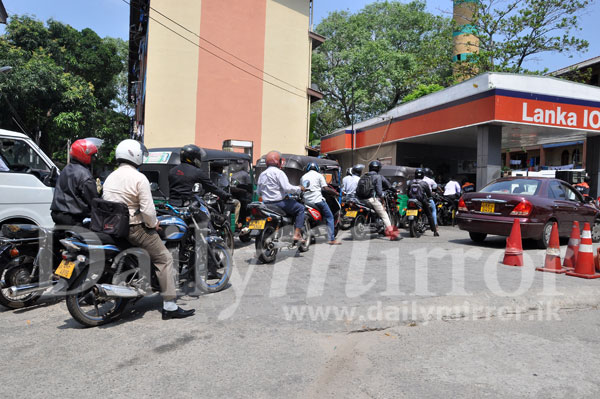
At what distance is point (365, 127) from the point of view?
78.0 ft

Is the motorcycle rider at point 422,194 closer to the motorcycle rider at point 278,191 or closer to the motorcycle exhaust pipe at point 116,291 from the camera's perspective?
the motorcycle rider at point 278,191

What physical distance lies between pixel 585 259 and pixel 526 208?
7.23 feet

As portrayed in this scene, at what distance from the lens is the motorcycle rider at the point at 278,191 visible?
7.31 metres

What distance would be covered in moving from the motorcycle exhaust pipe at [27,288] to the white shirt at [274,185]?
3462mm

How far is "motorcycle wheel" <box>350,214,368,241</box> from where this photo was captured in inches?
405

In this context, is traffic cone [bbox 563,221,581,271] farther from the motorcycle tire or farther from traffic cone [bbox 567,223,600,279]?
the motorcycle tire

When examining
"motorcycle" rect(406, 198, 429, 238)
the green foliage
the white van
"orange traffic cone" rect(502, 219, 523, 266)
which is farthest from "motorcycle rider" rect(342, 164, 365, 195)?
the green foliage

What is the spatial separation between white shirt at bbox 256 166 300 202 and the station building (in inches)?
370

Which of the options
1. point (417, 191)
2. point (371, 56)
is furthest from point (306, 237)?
point (371, 56)

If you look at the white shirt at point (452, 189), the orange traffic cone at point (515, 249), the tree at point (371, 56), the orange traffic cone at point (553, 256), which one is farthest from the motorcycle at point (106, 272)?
the tree at point (371, 56)

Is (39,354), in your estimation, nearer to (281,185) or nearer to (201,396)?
(201,396)

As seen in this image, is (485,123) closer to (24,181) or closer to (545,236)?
(545,236)

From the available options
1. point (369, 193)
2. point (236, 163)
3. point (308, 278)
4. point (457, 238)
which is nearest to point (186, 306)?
point (308, 278)

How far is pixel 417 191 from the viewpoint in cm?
1064
